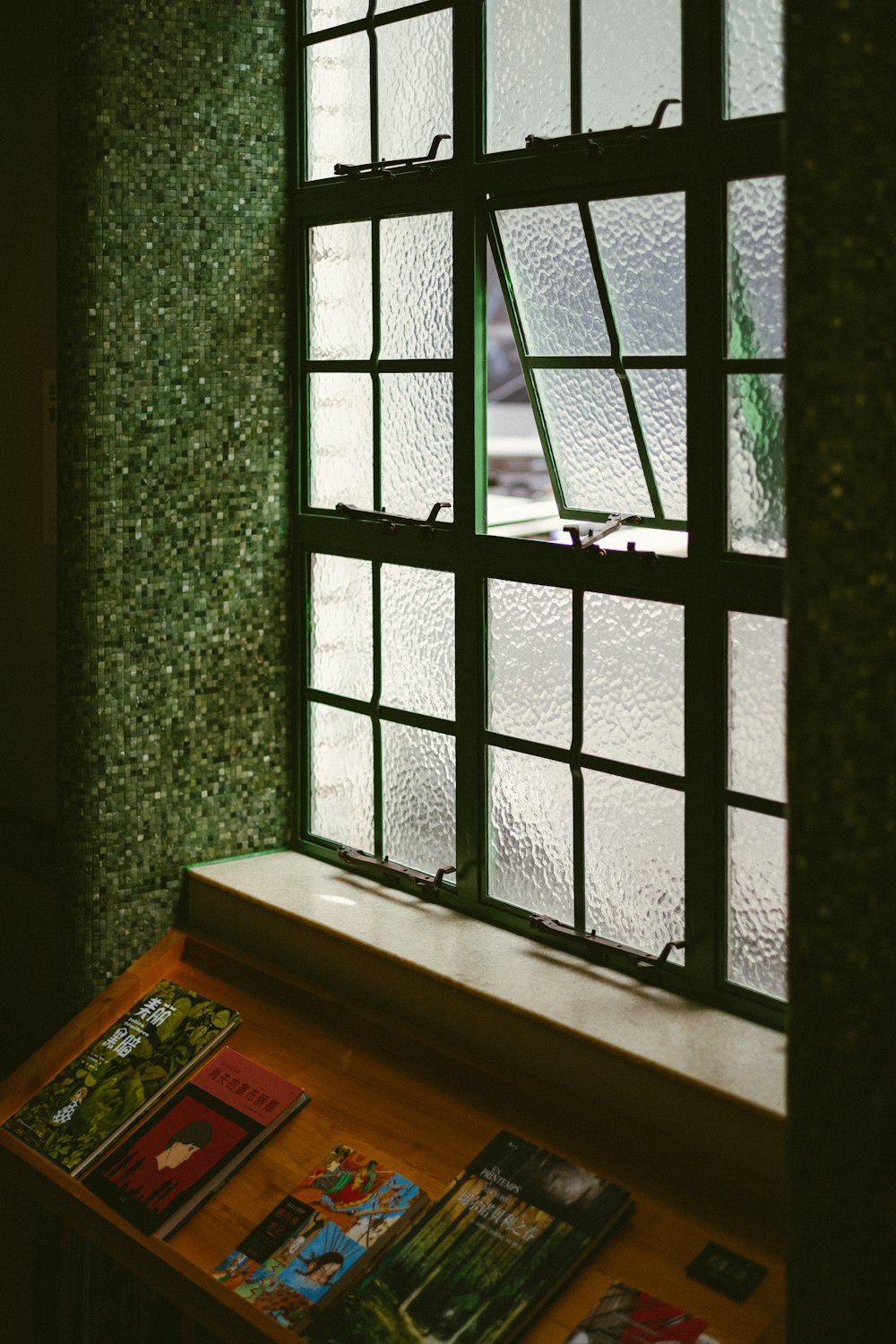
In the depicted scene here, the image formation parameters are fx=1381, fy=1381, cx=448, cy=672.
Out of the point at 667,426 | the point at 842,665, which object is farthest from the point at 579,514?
the point at 842,665

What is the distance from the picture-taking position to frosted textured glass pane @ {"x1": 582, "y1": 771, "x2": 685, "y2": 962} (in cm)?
238

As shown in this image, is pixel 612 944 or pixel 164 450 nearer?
pixel 612 944

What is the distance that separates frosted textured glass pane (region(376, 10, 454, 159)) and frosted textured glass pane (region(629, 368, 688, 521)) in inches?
26.9

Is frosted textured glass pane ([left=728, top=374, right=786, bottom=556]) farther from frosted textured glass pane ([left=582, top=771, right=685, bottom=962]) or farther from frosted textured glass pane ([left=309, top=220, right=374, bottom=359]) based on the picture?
frosted textured glass pane ([left=309, top=220, right=374, bottom=359])

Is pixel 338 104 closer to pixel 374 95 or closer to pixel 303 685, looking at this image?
pixel 374 95

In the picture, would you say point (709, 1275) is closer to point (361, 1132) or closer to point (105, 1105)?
point (361, 1132)

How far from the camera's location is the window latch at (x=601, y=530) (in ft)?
7.94

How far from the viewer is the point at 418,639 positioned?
9.38ft

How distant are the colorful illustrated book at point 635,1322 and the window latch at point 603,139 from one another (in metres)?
1.75

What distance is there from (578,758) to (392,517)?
0.68 m

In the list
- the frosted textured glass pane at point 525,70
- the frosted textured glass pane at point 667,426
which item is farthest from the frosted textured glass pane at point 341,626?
the frosted textured glass pane at point 525,70

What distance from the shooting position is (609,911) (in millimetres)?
2498

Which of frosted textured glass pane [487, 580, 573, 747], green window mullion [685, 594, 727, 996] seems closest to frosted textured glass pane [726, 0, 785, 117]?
green window mullion [685, 594, 727, 996]

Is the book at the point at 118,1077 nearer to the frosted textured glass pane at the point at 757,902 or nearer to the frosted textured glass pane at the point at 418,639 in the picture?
the frosted textured glass pane at the point at 418,639
